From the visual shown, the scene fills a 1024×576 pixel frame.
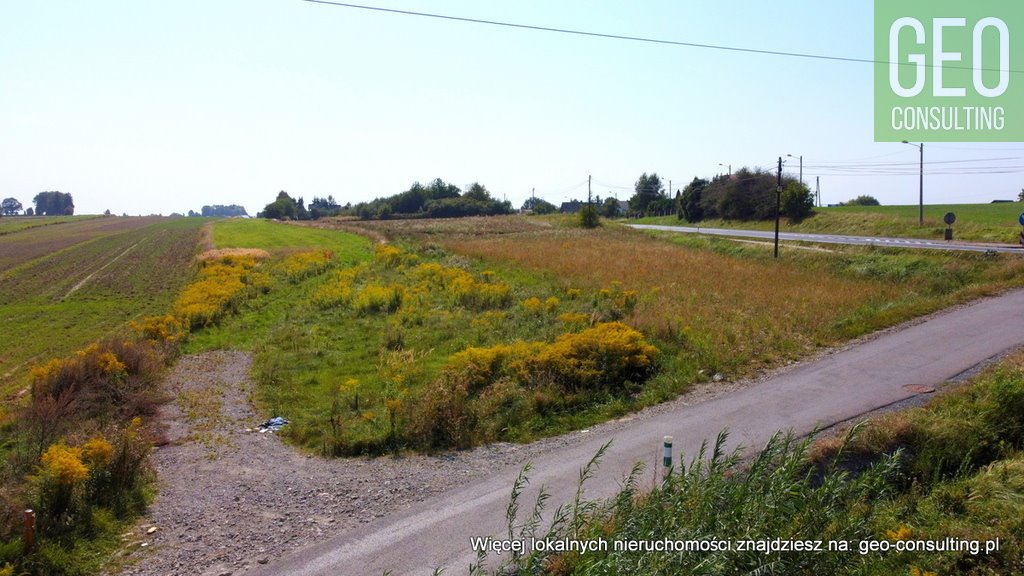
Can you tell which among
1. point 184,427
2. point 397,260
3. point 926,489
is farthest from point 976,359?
point 397,260

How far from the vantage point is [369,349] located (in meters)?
18.7

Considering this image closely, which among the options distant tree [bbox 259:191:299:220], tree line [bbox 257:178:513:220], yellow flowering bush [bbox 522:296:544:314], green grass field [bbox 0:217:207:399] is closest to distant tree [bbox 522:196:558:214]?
tree line [bbox 257:178:513:220]

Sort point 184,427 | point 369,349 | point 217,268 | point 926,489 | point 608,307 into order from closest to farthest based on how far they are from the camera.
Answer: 1. point 926,489
2. point 184,427
3. point 369,349
4. point 608,307
5. point 217,268

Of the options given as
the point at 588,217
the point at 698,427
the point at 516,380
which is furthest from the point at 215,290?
the point at 588,217

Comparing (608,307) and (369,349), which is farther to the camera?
(608,307)

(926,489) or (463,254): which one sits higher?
(463,254)

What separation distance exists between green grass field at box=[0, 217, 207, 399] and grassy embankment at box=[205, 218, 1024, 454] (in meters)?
4.95

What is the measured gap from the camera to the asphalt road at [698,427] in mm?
7293

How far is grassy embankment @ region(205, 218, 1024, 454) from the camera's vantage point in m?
12.3

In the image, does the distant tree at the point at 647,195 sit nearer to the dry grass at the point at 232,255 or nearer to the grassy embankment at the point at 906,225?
the grassy embankment at the point at 906,225

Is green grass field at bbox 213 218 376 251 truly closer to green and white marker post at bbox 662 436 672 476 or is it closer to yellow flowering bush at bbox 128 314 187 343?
yellow flowering bush at bbox 128 314 187 343

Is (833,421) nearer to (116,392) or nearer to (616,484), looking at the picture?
(616,484)

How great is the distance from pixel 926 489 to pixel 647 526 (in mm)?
4624

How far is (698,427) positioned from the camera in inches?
428
